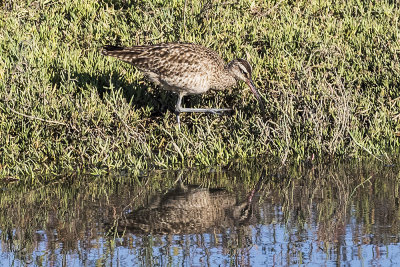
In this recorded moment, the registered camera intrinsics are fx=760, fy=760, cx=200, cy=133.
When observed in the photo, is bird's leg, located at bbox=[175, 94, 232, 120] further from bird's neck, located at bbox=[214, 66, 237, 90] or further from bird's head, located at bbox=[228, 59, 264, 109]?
bird's head, located at bbox=[228, 59, 264, 109]

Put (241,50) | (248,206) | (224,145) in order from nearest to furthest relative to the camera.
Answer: (248,206), (224,145), (241,50)

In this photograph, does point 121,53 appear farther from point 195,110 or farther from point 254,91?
point 254,91

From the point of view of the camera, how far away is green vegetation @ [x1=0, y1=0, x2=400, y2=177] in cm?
891

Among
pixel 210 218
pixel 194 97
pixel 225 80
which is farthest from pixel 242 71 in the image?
pixel 210 218

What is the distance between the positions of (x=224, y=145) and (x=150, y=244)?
329cm

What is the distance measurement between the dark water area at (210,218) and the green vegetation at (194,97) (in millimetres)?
602

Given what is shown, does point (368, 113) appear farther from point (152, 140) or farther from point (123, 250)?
point (123, 250)

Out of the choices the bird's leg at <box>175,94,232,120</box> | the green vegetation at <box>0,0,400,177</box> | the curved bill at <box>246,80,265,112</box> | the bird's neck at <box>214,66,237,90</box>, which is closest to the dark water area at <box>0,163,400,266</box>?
the green vegetation at <box>0,0,400,177</box>

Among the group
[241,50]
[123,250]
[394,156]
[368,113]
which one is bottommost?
[123,250]

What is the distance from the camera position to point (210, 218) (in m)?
6.52

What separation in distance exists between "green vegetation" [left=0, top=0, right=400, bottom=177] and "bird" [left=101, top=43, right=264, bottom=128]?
1.20ft

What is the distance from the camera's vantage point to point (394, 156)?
880cm

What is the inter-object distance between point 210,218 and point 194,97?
436cm

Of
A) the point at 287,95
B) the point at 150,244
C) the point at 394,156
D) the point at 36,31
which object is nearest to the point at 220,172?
the point at 287,95
